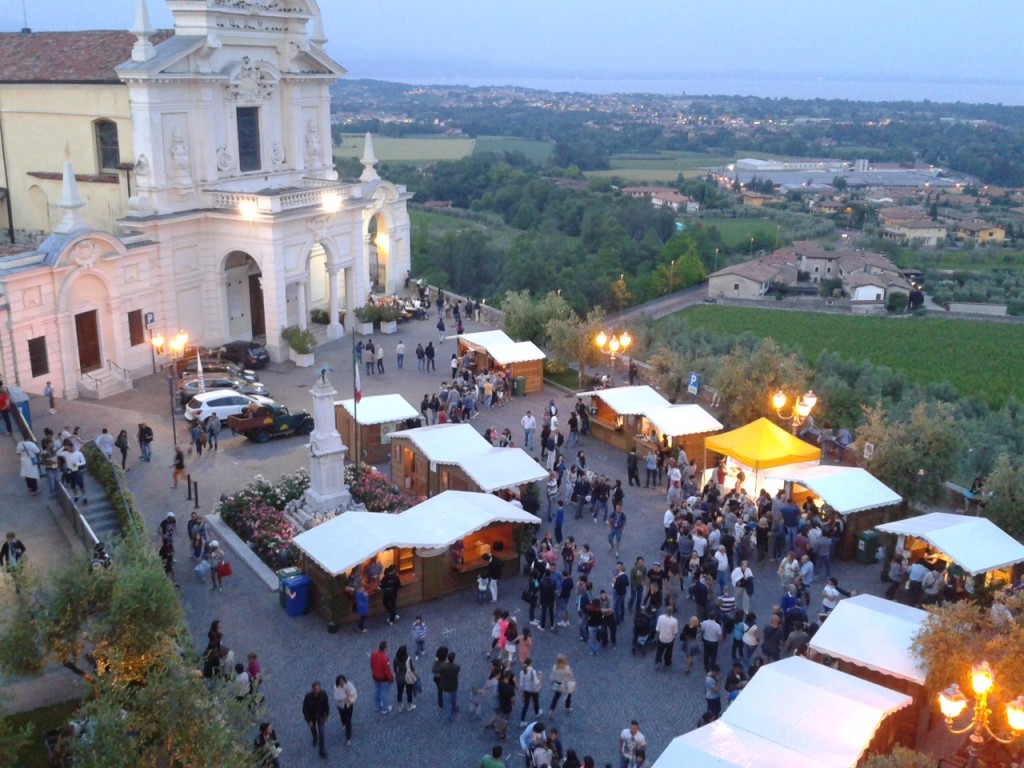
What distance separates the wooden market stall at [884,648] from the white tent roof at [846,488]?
4855 mm

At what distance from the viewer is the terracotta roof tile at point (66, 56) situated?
111ft

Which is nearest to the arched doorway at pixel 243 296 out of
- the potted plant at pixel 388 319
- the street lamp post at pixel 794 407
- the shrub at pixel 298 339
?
the shrub at pixel 298 339

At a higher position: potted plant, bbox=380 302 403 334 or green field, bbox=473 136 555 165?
potted plant, bbox=380 302 403 334

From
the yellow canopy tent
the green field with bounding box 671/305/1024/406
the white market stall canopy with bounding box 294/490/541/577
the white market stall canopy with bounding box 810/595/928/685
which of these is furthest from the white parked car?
the green field with bounding box 671/305/1024/406

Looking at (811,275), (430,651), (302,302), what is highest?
(302,302)

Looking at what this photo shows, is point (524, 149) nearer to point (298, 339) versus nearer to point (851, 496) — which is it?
point (298, 339)

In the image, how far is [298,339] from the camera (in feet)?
109

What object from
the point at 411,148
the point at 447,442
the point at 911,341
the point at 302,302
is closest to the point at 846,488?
the point at 447,442

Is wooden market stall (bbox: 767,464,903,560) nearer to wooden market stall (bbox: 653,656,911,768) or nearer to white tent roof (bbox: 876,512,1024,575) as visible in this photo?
white tent roof (bbox: 876,512,1024,575)

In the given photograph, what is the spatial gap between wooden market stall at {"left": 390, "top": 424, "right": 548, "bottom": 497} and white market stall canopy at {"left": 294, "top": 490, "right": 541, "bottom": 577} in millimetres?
1767

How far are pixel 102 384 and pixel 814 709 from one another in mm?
23388

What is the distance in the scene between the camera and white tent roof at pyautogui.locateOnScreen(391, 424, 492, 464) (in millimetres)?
21438

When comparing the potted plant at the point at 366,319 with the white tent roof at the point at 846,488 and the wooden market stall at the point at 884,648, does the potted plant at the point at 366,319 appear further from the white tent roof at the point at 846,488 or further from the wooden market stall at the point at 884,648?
the wooden market stall at the point at 884,648

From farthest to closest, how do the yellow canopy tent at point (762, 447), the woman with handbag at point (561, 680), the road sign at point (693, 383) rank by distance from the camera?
1. the road sign at point (693, 383)
2. the yellow canopy tent at point (762, 447)
3. the woman with handbag at point (561, 680)
